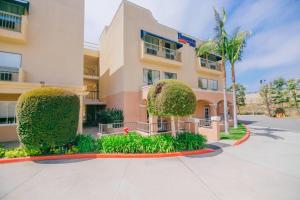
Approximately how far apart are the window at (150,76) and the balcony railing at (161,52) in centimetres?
193

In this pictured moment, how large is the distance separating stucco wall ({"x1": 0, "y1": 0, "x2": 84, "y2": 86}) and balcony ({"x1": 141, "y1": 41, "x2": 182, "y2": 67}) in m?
6.16

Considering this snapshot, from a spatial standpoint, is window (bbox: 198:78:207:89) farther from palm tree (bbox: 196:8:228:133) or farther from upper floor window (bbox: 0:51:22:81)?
upper floor window (bbox: 0:51:22:81)

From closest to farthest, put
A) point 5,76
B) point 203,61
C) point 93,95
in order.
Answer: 1. point 5,76
2. point 203,61
3. point 93,95

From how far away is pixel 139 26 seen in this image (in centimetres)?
1678

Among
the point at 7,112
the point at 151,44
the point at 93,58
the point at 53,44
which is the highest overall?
the point at 93,58

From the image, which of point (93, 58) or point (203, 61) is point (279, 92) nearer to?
point (203, 61)

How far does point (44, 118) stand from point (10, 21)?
10.1 meters

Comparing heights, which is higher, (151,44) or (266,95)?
(151,44)

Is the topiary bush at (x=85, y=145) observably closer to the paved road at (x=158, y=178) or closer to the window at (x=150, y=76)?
the paved road at (x=158, y=178)

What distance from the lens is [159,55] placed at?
18.2 m

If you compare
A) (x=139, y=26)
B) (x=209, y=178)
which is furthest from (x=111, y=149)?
(x=139, y=26)

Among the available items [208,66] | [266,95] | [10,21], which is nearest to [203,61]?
[208,66]

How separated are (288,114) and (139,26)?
35875mm

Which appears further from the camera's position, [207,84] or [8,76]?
[207,84]
